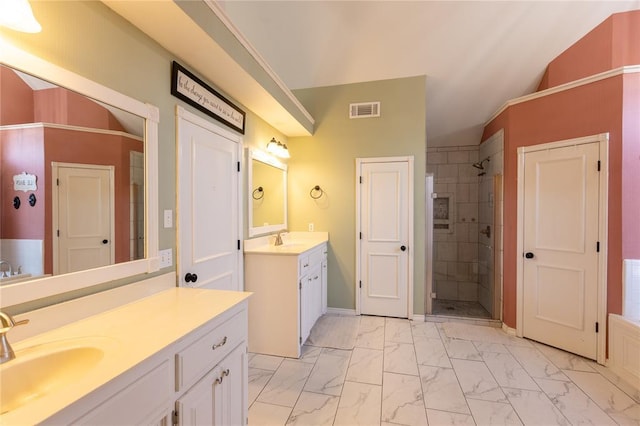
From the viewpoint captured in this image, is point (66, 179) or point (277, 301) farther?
point (277, 301)

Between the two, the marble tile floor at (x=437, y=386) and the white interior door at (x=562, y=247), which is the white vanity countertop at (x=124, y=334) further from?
the white interior door at (x=562, y=247)

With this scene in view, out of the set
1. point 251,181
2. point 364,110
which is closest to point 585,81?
point 364,110

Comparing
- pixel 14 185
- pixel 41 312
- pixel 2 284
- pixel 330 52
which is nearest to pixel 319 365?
pixel 41 312

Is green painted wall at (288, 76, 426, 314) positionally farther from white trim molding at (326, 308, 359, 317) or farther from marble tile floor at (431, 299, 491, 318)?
marble tile floor at (431, 299, 491, 318)

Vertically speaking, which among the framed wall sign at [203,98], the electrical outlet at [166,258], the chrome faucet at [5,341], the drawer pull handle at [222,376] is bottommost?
the drawer pull handle at [222,376]

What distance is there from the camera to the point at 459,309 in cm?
409

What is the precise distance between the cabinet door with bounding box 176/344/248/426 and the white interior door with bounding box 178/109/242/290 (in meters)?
0.68

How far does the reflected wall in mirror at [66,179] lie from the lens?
0.98 m

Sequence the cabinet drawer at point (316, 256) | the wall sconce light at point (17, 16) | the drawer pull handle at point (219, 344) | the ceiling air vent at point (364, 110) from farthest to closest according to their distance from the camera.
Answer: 1. the ceiling air vent at point (364, 110)
2. the cabinet drawer at point (316, 256)
3. the drawer pull handle at point (219, 344)
4. the wall sconce light at point (17, 16)

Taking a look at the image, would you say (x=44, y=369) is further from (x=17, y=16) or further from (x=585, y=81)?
(x=585, y=81)

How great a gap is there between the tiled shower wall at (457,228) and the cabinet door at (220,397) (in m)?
4.09

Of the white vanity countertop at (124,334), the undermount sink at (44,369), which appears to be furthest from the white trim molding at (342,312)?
the undermount sink at (44,369)

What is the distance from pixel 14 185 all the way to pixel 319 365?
2.27 m

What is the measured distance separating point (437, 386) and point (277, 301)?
4.80 ft
